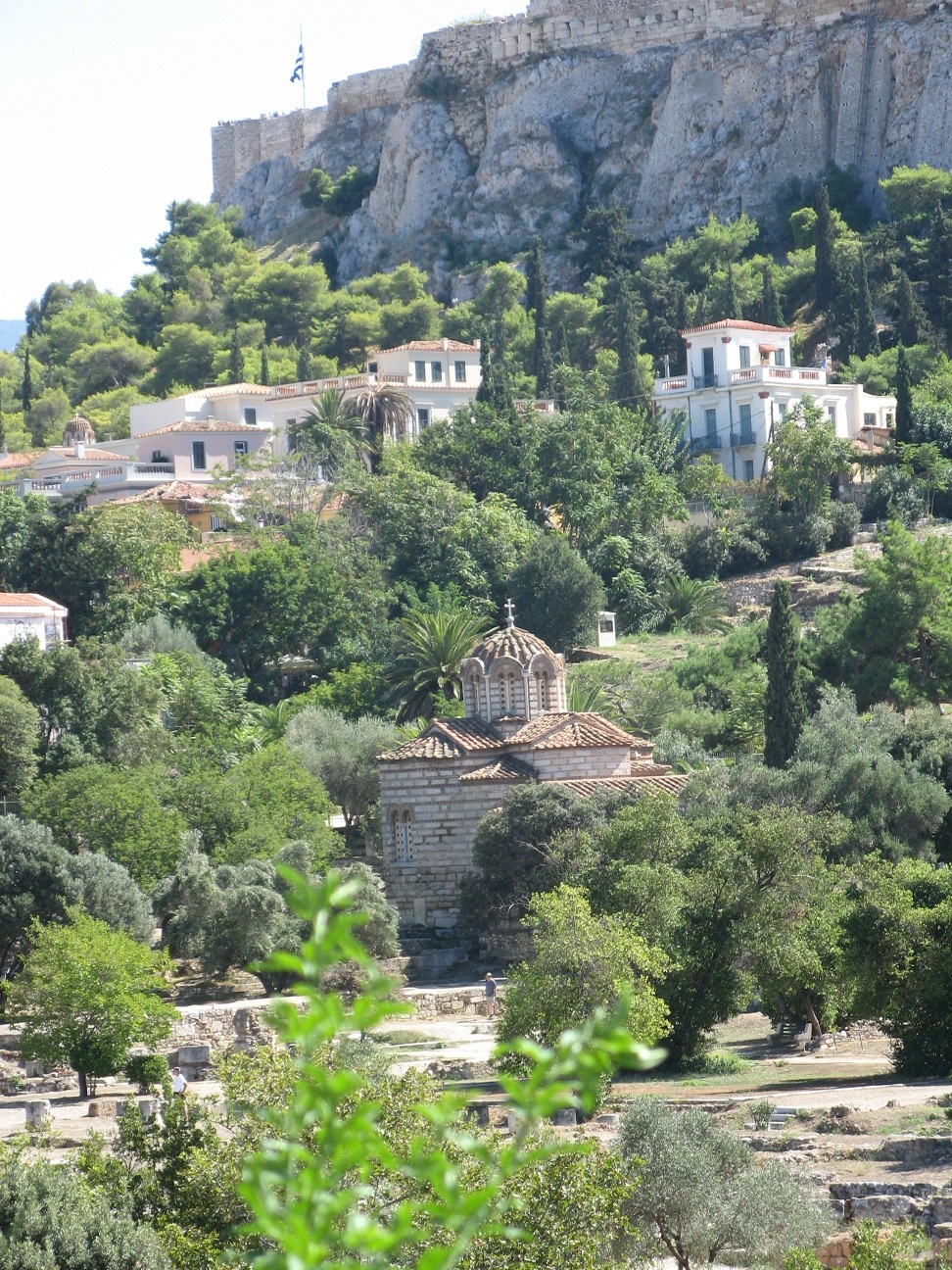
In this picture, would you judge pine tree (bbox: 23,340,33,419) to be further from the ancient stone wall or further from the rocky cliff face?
the ancient stone wall

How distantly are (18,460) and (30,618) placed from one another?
3850 centimetres

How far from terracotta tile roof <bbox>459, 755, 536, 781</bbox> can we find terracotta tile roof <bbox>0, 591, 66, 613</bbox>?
18.4 m

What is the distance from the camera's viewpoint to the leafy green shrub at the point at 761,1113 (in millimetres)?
25923

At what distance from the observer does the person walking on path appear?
38688 millimetres

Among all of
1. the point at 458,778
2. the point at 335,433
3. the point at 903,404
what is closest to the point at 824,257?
the point at 903,404

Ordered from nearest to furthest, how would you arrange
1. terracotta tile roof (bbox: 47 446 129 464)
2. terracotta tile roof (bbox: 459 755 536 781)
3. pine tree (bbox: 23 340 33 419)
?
terracotta tile roof (bbox: 459 755 536 781) → terracotta tile roof (bbox: 47 446 129 464) → pine tree (bbox: 23 340 33 419)

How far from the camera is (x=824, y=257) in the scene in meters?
87.3

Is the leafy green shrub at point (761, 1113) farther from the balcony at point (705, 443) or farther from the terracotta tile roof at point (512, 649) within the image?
the balcony at point (705, 443)

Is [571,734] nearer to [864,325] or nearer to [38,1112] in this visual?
[38,1112]

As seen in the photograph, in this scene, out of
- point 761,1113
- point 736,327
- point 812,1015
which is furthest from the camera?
point 736,327

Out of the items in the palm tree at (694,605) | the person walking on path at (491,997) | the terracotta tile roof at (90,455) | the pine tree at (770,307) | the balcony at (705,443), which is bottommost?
the person walking on path at (491,997)

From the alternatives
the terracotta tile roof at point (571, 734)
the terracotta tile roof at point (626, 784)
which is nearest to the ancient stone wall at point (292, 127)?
the terracotta tile roof at point (571, 734)

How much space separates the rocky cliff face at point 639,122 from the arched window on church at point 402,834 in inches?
2590

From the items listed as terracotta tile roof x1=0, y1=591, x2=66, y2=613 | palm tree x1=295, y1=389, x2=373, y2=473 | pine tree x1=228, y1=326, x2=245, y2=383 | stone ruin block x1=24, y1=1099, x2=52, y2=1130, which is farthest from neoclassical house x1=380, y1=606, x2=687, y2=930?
pine tree x1=228, y1=326, x2=245, y2=383
